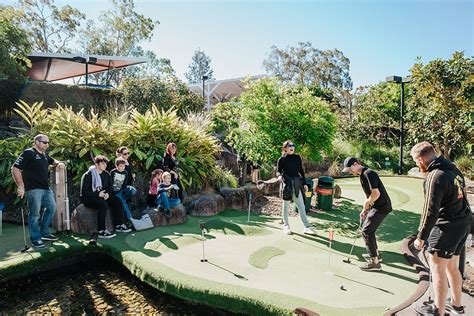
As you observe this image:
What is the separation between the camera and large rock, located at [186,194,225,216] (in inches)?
292

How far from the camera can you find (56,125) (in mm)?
7504

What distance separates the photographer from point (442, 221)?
10.2ft

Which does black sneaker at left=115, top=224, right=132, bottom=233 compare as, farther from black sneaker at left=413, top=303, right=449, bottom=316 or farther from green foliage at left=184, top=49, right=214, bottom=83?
green foliage at left=184, top=49, right=214, bottom=83

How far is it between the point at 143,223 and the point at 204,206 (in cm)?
157

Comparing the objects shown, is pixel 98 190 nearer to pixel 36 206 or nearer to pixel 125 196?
pixel 125 196

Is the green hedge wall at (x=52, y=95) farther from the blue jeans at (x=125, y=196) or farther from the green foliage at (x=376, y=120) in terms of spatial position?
the green foliage at (x=376, y=120)

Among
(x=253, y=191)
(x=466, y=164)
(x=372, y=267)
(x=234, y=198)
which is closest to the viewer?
(x=372, y=267)

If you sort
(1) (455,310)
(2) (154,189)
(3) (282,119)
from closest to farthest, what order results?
(1) (455,310)
(2) (154,189)
(3) (282,119)

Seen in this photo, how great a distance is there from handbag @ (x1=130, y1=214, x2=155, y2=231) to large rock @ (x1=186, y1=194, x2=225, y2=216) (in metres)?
1.26

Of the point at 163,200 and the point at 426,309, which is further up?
the point at 163,200

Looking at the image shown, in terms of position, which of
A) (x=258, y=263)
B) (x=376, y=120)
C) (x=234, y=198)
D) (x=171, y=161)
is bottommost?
(x=258, y=263)

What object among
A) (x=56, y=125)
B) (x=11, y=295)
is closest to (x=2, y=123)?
(x=56, y=125)

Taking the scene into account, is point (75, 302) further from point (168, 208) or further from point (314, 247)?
point (314, 247)

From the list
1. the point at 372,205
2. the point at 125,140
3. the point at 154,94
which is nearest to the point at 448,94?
the point at 372,205
